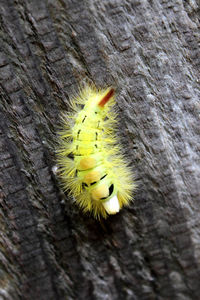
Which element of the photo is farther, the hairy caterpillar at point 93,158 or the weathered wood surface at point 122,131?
the hairy caterpillar at point 93,158

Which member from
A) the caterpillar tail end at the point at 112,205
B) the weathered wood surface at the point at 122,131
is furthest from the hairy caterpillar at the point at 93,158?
the weathered wood surface at the point at 122,131

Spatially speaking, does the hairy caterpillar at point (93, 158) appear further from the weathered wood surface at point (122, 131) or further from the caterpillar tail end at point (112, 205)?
the weathered wood surface at point (122, 131)

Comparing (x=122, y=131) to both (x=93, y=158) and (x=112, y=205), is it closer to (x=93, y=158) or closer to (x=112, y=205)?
(x=93, y=158)

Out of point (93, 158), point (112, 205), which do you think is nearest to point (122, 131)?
point (93, 158)

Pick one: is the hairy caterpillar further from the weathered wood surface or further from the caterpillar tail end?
the weathered wood surface

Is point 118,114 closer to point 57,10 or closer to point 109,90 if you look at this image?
point 109,90

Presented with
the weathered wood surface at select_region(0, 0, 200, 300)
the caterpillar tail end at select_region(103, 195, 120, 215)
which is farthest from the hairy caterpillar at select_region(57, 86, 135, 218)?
the weathered wood surface at select_region(0, 0, 200, 300)

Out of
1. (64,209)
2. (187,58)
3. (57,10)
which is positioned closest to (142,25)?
(187,58)

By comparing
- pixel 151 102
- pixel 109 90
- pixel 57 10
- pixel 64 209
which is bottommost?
pixel 64 209
